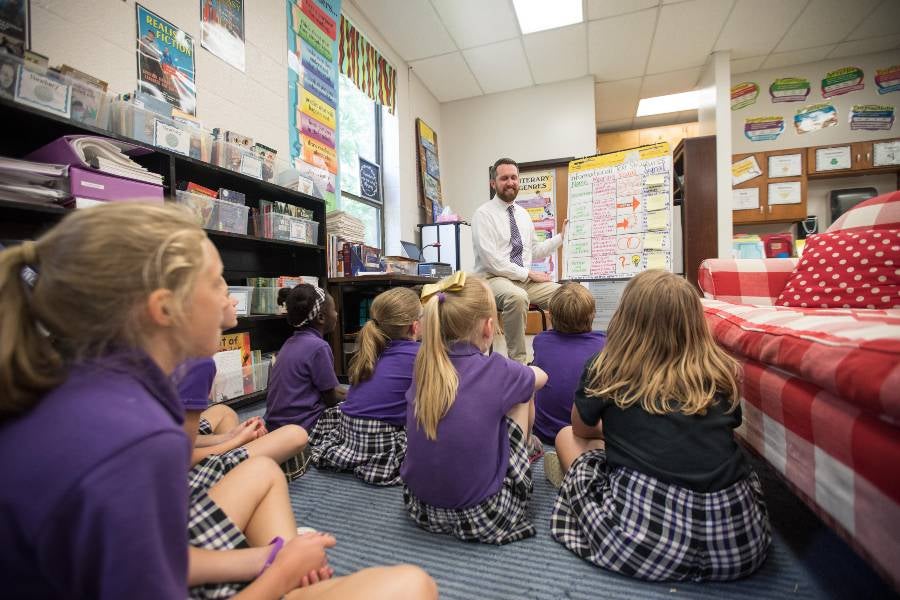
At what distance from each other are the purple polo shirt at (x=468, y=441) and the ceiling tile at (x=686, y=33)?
11.9 feet

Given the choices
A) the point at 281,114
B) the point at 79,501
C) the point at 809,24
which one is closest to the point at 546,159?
the point at 809,24

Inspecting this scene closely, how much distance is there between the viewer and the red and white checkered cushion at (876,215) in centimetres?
143

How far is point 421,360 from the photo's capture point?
108 cm

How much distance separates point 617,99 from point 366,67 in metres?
2.91

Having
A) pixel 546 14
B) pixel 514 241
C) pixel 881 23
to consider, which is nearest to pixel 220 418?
pixel 514 241

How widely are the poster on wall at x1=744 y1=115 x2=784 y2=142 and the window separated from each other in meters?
3.57

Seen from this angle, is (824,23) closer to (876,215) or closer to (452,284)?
(876,215)

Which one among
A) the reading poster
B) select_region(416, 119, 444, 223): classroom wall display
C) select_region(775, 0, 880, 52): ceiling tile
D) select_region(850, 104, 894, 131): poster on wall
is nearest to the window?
select_region(416, 119, 444, 223): classroom wall display

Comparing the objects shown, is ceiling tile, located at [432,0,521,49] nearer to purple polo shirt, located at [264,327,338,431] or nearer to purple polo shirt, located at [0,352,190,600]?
purple polo shirt, located at [264,327,338,431]

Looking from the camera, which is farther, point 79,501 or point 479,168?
point 479,168

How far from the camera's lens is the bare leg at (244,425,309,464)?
1217 millimetres

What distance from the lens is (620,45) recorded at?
150 inches

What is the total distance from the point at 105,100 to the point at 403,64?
3.04 meters

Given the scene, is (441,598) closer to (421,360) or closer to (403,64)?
(421,360)
